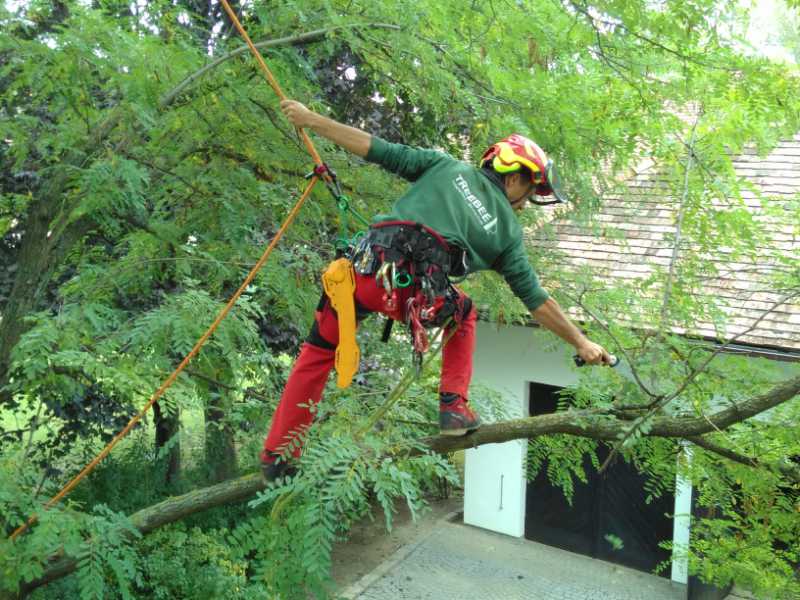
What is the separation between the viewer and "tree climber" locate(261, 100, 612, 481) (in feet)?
10.4

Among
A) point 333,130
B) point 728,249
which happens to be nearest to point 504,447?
point 728,249

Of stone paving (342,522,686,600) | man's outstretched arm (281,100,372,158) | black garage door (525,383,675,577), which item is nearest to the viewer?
man's outstretched arm (281,100,372,158)

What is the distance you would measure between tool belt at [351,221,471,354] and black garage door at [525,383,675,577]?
242 inches

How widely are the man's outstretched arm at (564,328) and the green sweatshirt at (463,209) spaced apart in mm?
48

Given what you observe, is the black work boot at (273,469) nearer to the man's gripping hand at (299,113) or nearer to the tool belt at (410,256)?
the tool belt at (410,256)

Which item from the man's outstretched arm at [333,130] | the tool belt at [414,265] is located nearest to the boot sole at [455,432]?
the tool belt at [414,265]

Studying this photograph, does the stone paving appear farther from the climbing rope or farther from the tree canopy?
the climbing rope

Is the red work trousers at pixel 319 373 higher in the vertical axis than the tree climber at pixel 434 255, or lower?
lower

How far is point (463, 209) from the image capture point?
319 cm

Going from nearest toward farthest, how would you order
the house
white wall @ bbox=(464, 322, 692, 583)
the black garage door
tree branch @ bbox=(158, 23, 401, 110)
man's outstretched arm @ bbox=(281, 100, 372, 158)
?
1. man's outstretched arm @ bbox=(281, 100, 372, 158)
2. tree branch @ bbox=(158, 23, 401, 110)
3. the house
4. the black garage door
5. white wall @ bbox=(464, 322, 692, 583)

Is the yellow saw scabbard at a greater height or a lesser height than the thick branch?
greater

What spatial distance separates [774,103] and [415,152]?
2.71 meters

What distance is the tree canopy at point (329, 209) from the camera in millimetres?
3666

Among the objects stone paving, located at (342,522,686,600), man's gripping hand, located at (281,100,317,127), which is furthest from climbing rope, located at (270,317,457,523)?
stone paving, located at (342,522,686,600)
